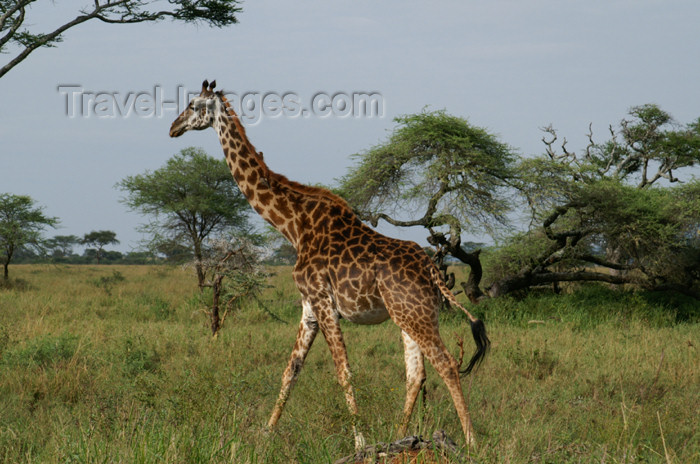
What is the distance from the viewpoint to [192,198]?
79.8ft

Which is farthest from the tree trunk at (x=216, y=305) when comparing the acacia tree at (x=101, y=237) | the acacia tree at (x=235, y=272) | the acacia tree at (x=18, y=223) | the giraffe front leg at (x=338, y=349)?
the acacia tree at (x=101, y=237)

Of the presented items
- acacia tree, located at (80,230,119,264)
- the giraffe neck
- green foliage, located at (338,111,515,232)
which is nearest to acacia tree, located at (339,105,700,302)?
green foliage, located at (338,111,515,232)

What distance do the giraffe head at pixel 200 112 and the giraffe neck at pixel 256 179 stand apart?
9cm

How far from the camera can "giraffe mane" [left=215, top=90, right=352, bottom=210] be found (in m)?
5.35

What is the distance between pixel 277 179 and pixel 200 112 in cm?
106

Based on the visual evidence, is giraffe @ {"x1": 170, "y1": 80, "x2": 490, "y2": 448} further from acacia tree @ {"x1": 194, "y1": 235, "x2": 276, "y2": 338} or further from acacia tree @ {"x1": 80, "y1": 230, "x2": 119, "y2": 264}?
acacia tree @ {"x1": 80, "y1": 230, "x2": 119, "y2": 264}

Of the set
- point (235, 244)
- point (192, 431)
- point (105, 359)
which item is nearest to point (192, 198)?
point (235, 244)

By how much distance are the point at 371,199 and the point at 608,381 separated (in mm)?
8617

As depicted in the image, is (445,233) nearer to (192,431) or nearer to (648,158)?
(192,431)

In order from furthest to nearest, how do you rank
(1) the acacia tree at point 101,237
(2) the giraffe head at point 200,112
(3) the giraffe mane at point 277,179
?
(1) the acacia tree at point 101,237, (2) the giraffe head at point 200,112, (3) the giraffe mane at point 277,179

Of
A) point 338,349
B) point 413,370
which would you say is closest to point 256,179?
point 338,349

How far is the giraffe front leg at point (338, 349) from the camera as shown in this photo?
4566 mm

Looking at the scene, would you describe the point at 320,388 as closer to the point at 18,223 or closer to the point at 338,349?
the point at 338,349

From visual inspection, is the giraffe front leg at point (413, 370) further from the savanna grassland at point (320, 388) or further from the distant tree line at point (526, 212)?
the distant tree line at point (526, 212)
